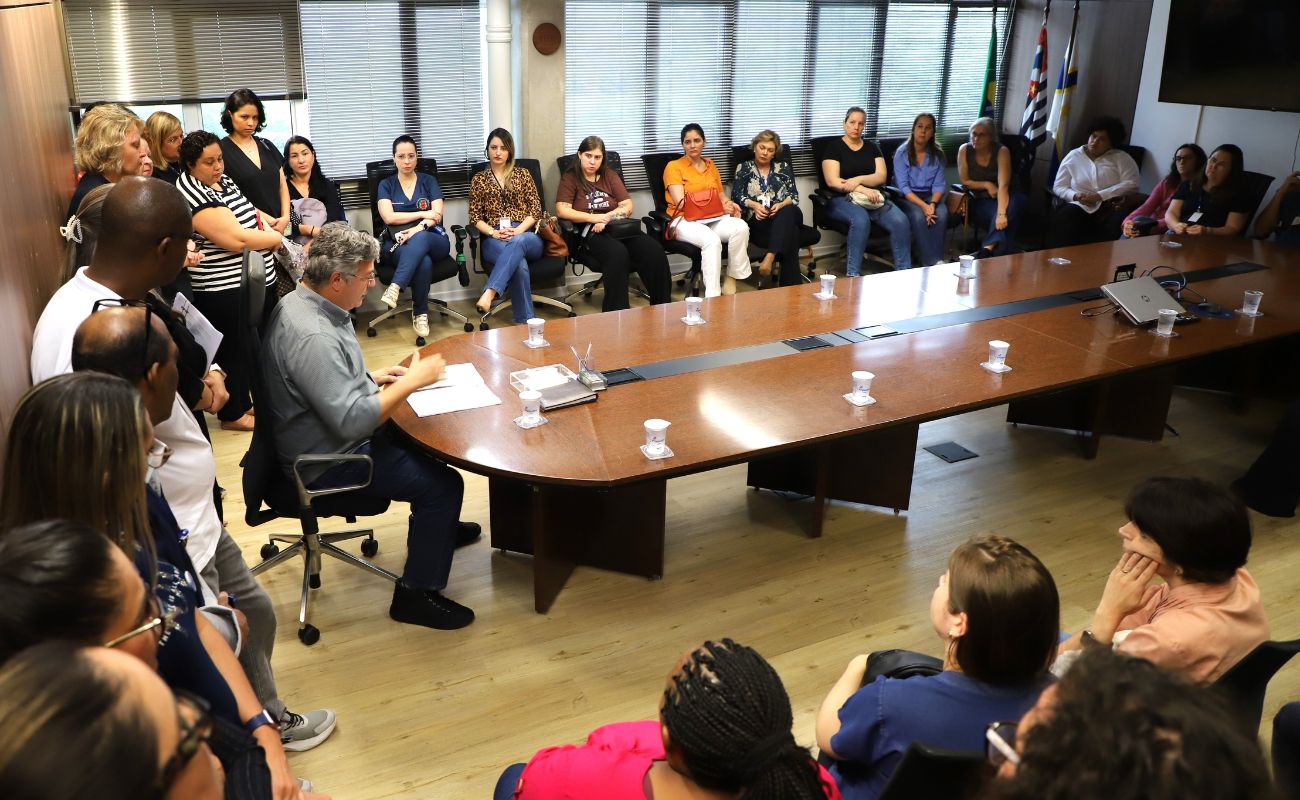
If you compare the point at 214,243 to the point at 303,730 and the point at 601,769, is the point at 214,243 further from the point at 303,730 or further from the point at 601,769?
the point at 601,769

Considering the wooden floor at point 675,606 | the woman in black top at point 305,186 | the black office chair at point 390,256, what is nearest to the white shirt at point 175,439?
the wooden floor at point 675,606

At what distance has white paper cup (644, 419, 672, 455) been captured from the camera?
3.16 metres

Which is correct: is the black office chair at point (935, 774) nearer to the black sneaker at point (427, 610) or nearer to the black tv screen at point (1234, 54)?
the black sneaker at point (427, 610)

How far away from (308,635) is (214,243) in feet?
6.38

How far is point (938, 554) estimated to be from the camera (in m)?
3.94

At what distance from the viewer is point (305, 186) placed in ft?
19.6

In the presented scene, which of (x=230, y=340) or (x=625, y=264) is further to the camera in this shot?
(x=625, y=264)

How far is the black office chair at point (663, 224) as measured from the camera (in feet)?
22.2

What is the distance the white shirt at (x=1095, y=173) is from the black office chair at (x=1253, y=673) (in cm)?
593

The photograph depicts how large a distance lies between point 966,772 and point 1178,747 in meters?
0.68

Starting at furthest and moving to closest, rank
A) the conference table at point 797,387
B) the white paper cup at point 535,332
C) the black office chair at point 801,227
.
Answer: the black office chair at point 801,227 → the white paper cup at point 535,332 → the conference table at point 797,387

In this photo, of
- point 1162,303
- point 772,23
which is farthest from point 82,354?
point 772,23

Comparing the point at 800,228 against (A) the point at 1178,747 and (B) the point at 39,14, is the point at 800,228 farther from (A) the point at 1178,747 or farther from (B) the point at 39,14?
(A) the point at 1178,747

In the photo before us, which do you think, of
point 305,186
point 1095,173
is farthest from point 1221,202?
point 305,186
